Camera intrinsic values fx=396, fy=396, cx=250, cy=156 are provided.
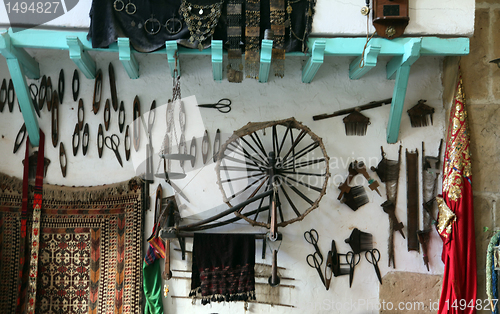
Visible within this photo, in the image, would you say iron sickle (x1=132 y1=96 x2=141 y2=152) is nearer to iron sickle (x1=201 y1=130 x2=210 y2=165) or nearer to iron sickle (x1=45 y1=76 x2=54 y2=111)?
iron sickle (x1=201 y1=130 x2=210 y2=165)

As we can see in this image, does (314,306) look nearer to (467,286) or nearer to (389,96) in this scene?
(467,286)

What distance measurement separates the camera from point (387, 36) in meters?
2.70

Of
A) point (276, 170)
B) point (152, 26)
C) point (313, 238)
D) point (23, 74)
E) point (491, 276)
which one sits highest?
point (152, 26)

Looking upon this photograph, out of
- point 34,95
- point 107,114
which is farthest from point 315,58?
point 34,95

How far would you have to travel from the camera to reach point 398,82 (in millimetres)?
2871

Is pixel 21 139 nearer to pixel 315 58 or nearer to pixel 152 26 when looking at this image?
pixel 152 26

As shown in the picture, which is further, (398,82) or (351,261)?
(351,261)

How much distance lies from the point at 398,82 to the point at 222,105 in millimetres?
1318

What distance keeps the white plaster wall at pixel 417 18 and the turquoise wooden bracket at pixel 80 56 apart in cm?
158

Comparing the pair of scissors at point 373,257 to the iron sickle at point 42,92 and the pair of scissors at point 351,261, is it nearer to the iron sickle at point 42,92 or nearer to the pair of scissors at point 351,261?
the pair of scissors at point 351,261

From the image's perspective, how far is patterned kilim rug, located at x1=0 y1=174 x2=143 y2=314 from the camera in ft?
9.41

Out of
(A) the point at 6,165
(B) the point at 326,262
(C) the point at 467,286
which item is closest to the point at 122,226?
(A) the point at 6,165

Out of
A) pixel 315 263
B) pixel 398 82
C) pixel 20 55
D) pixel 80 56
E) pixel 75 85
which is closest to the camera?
pixel 80 56

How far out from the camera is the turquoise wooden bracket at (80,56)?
2584 millimetres
